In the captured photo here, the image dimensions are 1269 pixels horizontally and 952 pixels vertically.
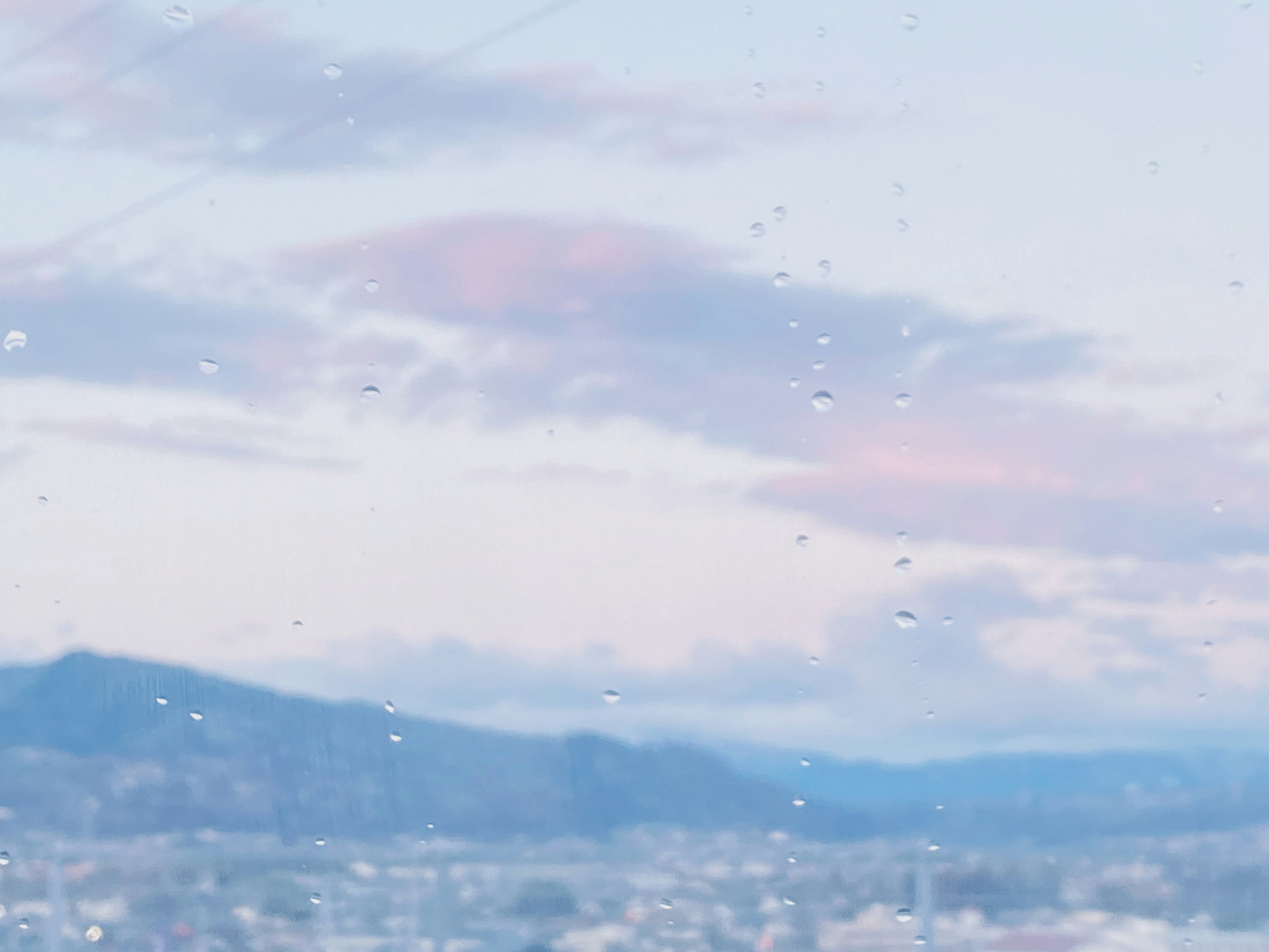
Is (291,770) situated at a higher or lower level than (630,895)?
higher

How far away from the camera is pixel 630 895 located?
14.1ft

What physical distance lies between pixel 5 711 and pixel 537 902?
224cm

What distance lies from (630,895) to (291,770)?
1.46m

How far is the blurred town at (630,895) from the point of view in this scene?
3.96 m

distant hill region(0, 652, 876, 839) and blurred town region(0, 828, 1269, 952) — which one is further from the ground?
distant hill region(0, 652, 876, 839)

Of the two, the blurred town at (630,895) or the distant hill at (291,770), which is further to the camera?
the distant hill at (291,770)

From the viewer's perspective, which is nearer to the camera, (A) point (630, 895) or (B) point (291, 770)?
(A) point (630, 895)

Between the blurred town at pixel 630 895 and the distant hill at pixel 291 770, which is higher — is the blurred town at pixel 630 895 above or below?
below

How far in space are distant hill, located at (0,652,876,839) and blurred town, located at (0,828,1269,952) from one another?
9 cm

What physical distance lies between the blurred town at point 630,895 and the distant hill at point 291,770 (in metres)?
0.09

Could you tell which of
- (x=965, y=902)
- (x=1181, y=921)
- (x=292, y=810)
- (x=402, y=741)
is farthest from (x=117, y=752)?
(x=1181, y=921)

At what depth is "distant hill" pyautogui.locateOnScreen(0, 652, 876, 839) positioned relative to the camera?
4.86 m

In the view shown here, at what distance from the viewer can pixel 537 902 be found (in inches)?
175

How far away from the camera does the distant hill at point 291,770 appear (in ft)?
15.9
